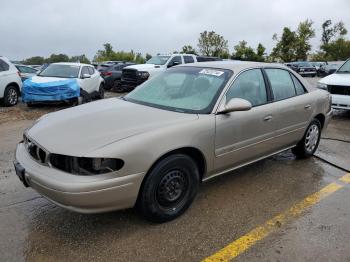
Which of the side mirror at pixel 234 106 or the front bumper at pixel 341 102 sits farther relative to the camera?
the front bumper at pixel 341 102

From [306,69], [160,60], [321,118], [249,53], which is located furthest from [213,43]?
[321,118]

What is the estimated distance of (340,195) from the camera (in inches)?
175

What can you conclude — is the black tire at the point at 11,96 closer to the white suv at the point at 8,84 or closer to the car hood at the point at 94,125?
the white suv at the point at 8,84

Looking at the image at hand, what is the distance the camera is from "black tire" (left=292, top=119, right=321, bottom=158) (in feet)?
18.3

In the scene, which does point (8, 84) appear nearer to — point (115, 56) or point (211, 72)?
point (211, 72)

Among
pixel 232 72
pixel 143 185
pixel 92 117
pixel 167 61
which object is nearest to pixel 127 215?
pixel 143 185

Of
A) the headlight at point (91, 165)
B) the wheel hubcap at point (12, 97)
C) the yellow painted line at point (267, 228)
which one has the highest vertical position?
the headlight at point (91, 165)

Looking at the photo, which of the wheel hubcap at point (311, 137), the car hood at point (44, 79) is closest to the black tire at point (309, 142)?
the wheel hubcap at point (311, 137)

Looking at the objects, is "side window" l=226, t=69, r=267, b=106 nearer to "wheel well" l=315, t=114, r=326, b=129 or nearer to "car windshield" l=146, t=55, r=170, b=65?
"wheel well" l=315, t=114, r=326, b=129

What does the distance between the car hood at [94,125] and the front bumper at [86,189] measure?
8.5 inches

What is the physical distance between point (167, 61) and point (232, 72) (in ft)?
41.7

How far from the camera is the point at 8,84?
458 inches

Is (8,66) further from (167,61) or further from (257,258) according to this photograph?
A: (257,258)

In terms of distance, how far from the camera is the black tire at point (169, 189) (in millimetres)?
3385
